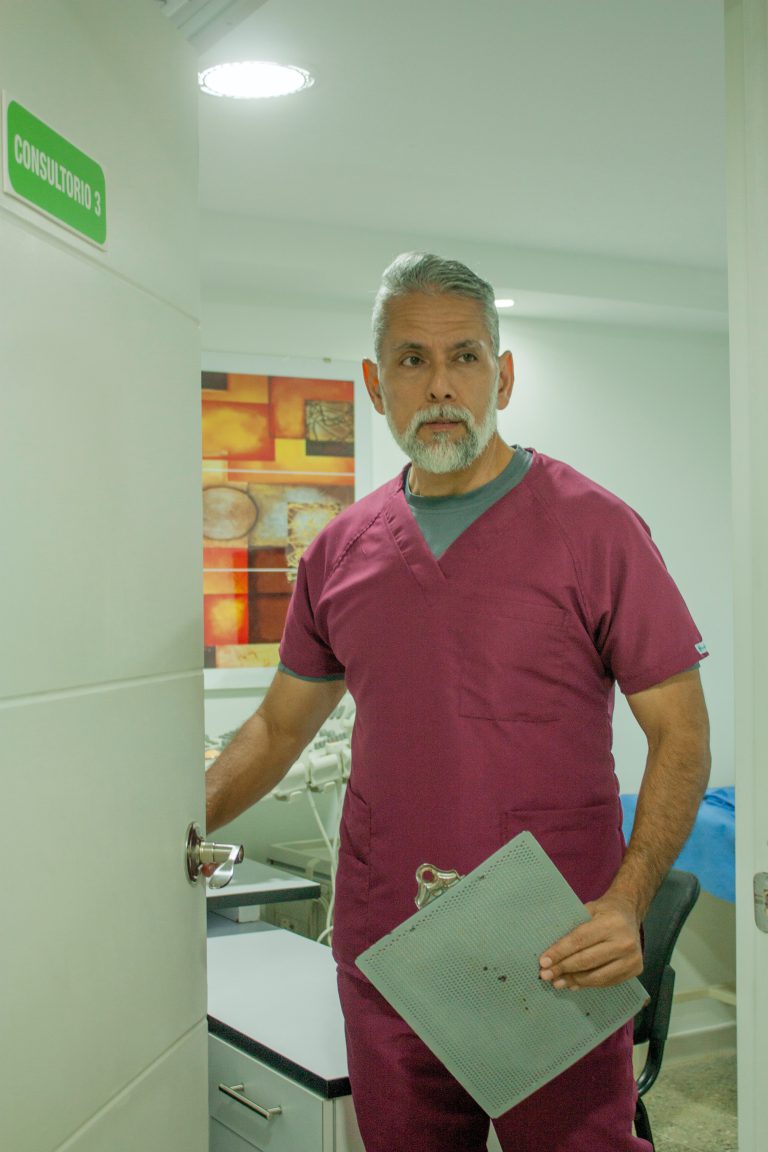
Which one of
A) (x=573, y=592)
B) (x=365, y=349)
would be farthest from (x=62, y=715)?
(x=365, y=349)

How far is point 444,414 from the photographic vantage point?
157cm

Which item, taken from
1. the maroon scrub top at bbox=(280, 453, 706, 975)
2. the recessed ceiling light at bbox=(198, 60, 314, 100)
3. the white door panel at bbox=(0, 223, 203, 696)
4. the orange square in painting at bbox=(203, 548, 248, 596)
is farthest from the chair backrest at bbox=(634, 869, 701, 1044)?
the recessed ceiling light at bbox=(198, 60, 314, 100)

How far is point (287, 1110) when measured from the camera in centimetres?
161

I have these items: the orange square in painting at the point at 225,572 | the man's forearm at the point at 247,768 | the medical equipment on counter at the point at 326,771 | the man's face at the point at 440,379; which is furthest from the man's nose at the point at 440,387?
the orange square in painting at the point at 225,572

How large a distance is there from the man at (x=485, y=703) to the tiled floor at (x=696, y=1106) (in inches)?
74.6

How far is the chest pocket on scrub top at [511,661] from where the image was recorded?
1.46 metres

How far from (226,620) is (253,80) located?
5.02ft

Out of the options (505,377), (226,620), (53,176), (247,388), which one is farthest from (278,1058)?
(247,388)

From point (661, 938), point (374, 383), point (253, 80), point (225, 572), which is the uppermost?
point (253, 80)

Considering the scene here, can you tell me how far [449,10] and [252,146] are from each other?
0.74 m

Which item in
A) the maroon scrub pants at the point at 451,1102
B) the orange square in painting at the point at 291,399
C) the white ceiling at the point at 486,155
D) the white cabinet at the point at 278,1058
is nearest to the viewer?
the maroon scrub pants at the point at 451,1102

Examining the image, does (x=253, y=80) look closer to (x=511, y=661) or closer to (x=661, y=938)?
(x=511, y=661)

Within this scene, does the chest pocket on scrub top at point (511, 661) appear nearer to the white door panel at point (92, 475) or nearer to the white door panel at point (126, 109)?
the white door panel at point (92, 475)

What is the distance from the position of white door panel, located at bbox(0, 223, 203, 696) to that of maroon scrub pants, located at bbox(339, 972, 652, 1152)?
22.1 inches
